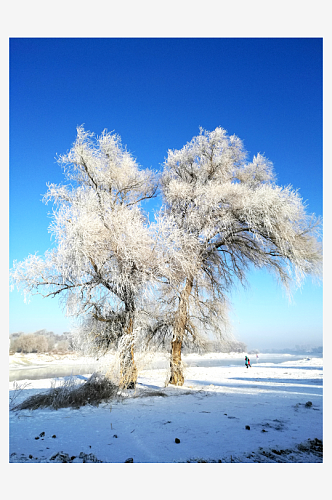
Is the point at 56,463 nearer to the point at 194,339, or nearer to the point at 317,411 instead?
the point at 317,411

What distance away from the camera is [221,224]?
9680 mm

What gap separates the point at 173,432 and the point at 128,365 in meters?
3.97

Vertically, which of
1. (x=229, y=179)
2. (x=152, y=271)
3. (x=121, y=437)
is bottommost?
(x=121, y=437)

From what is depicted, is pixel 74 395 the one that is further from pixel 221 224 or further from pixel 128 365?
pixel 221 224

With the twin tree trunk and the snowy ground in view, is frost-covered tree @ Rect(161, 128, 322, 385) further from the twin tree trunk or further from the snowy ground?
the snowy ground

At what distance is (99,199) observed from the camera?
898cm

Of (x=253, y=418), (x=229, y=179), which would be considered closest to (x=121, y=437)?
(x=253, y=418)

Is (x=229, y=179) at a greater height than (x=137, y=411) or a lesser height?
greater

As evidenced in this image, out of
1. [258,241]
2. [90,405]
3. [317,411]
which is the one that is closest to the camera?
[317,411]

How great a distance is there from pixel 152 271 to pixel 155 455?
4.99m

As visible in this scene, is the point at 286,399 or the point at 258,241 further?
the point at 258,241

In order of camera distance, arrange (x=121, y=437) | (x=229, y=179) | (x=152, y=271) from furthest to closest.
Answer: (x=229, y=179) → (x=152, y=271) → (x=121, y=437)

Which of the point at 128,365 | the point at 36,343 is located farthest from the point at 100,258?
the point at 36,343

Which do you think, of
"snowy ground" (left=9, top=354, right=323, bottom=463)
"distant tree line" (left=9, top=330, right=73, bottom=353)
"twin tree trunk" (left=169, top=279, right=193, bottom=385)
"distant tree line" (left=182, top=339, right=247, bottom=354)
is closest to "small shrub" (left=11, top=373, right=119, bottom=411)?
"snowy ground" (left=9, top=354, right=323, bottom=463)
